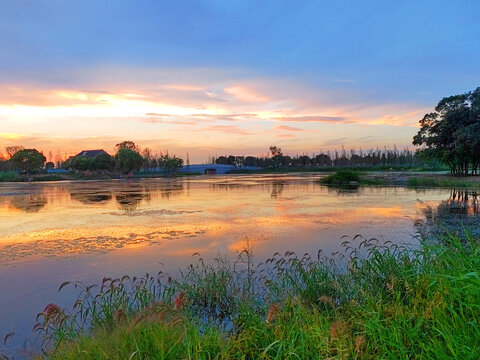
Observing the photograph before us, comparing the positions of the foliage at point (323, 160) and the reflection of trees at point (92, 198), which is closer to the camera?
the reflection of trees at point (92, 198)

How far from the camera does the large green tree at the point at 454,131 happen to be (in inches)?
1104

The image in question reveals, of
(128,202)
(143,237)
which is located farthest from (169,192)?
(143,237)

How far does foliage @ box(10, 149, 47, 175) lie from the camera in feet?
181

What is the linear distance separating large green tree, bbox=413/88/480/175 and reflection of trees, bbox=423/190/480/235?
14.9m

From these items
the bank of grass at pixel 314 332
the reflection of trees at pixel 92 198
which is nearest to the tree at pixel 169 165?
the reflection of trees at pixel 92 198

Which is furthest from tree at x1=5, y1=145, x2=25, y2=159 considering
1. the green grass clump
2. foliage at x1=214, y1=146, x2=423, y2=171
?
foliage at x1=214, y1=146, x2=423, y2=171

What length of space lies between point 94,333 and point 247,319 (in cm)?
145

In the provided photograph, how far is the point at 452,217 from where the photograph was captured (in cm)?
1136

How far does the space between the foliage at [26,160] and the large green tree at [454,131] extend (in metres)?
53.0

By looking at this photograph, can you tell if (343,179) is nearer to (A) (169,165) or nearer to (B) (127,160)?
(B) (127,160)

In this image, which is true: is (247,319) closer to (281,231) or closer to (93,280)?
(93,280)

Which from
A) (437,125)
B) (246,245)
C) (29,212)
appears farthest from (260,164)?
(246,245)

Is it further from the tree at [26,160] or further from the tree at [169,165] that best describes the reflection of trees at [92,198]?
the tree at [169,165]

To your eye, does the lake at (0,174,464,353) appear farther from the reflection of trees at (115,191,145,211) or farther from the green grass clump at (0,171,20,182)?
the green grass clump at (0,171,20,182)
